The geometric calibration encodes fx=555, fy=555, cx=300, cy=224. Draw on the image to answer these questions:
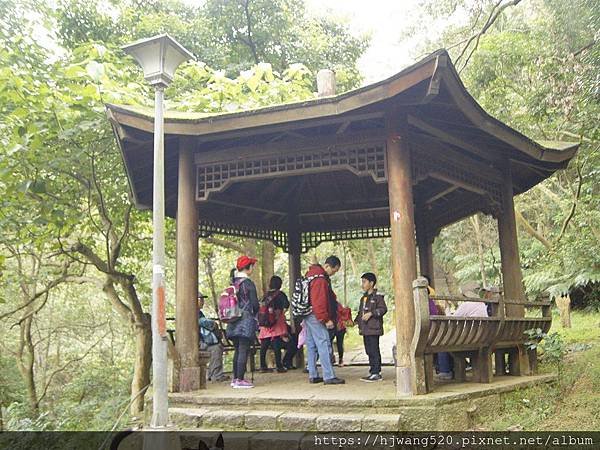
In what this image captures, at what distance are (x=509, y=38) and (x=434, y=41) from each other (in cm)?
487

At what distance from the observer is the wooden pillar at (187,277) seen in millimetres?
6652

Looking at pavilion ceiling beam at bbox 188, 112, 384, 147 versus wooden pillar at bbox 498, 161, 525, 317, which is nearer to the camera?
pavilion ceiling beam at bbox 188, 112, 384, 147

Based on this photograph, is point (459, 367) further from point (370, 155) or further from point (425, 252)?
point (425, 252)

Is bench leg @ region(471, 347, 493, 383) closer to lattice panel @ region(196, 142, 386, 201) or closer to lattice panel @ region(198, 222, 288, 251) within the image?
lattice panel @ region(196, 142, 386, 201)

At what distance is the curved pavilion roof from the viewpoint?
5.95 m

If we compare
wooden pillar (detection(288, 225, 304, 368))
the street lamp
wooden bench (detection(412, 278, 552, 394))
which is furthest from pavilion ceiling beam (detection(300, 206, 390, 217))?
the street lamp

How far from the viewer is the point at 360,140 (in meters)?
6.55

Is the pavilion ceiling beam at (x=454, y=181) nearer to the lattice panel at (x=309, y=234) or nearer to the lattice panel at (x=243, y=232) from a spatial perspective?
the lattice panel at (x=309, y=234)

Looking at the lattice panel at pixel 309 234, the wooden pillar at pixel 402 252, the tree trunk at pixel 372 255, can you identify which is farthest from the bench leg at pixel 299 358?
the tree trunk at pixel 372 255

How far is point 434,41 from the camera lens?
1764 centimetres

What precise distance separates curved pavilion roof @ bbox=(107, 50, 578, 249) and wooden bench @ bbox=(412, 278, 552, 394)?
1.69 m

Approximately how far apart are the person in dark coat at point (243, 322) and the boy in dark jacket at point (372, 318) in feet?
4.47

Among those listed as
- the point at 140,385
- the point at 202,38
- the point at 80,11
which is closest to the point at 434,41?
the point at 202,38

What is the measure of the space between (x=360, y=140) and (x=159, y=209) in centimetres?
259
